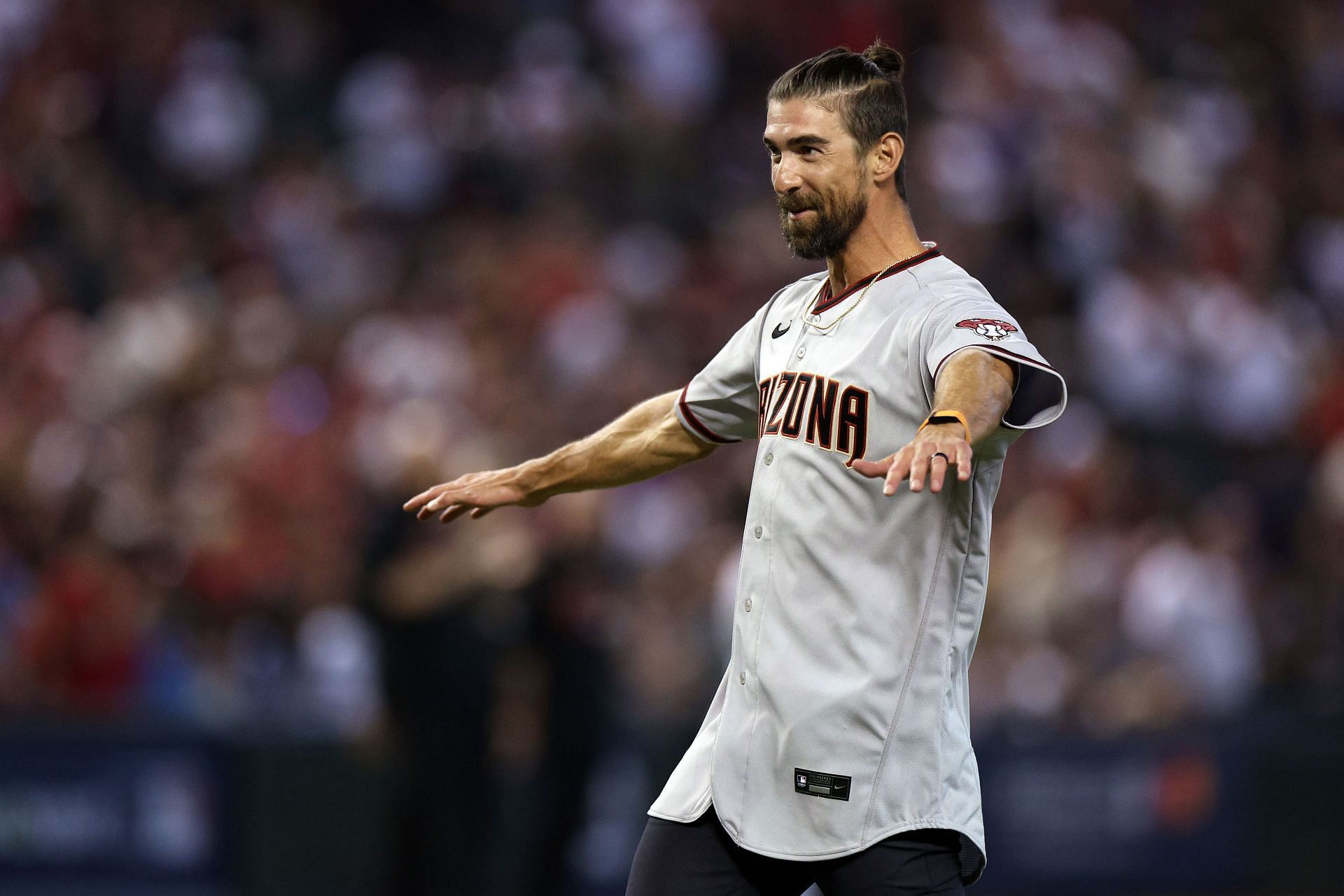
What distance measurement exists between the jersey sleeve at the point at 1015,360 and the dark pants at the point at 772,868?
83 cm

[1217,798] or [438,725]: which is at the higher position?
[438,725]

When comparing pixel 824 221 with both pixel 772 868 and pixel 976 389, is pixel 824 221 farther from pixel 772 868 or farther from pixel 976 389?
pixel 772 868

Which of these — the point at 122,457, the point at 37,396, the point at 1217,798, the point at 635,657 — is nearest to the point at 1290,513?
the point at 1217,798

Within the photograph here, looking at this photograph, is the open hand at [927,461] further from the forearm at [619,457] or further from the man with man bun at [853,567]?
the forearm at [619,457]

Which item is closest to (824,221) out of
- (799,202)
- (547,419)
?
(799,202)

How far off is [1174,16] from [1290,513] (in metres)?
6.25

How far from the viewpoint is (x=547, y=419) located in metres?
10.1

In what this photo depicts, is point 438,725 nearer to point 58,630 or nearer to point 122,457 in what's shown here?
point 58,630

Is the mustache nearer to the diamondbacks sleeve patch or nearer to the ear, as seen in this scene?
the ear

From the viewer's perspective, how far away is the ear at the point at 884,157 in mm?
3750

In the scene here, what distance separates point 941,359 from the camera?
11.2ft

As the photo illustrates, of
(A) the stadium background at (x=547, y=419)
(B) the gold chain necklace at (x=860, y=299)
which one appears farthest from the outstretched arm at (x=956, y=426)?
(A) the stadium background at (x=547, y=419)

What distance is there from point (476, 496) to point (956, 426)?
136cm

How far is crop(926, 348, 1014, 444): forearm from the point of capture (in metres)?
3.24
